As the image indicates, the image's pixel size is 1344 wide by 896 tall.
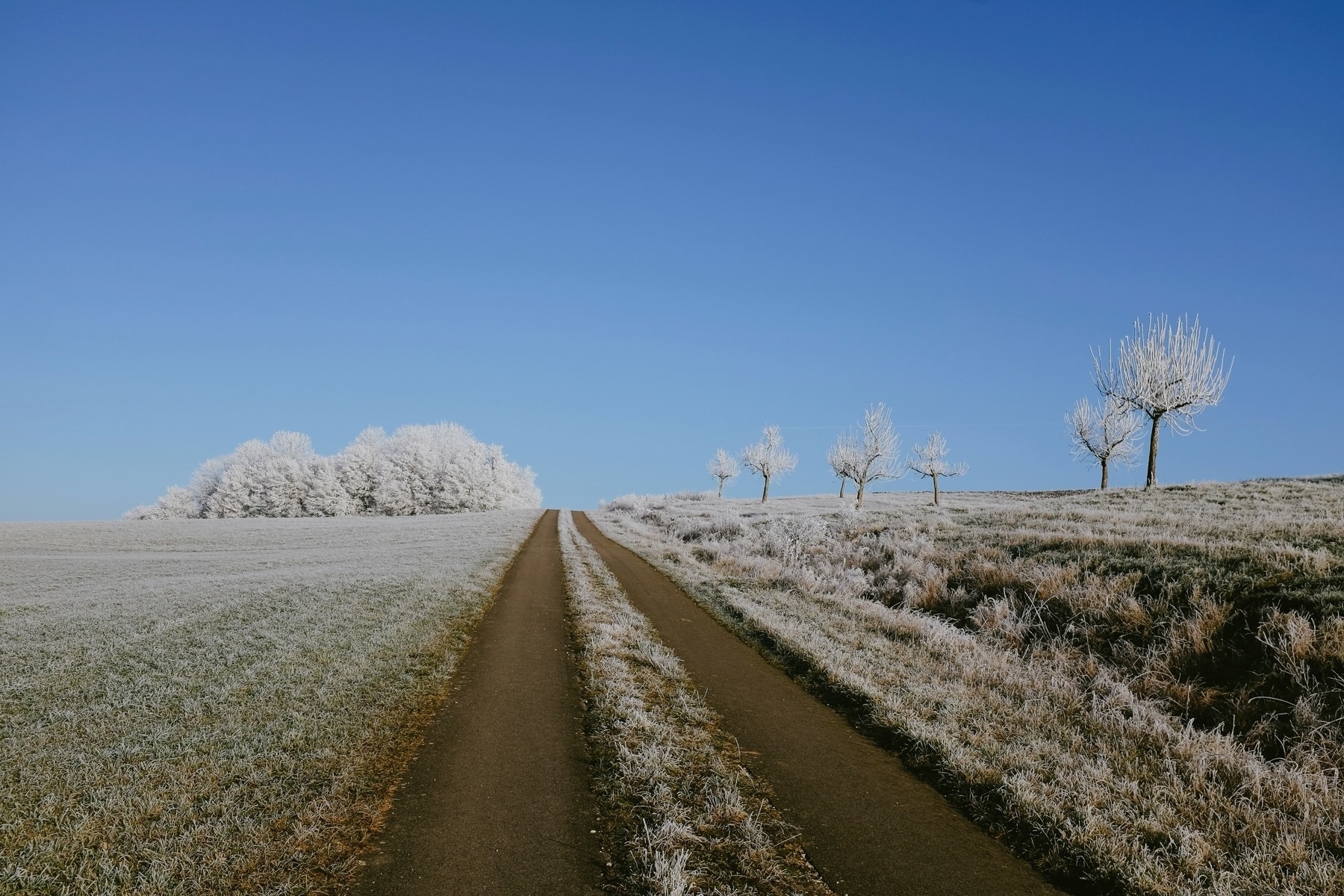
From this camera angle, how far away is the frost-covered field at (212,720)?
5348 mm

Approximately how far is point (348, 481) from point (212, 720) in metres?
91.4

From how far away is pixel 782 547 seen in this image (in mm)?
25625

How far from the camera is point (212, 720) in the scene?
8.38 m

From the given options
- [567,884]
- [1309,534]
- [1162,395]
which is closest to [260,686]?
[567,884]

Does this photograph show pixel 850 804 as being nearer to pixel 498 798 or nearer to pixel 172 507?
pixel 498 798

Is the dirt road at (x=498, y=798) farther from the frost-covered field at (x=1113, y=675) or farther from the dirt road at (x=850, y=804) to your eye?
the frost-covered field at (x=1113, y=675)

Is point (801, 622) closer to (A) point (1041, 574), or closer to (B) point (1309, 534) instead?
(A) point (1041, 574)

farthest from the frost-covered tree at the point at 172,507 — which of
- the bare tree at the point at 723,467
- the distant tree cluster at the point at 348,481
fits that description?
the bare tree at the point at 723,467

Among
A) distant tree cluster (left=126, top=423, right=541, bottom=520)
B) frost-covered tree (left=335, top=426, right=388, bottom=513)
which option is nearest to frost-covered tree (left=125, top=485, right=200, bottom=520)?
distant tree cluster (left=126, top=423, right=541, bottom=520)

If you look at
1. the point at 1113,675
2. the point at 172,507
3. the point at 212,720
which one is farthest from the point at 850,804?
the point at 172,507

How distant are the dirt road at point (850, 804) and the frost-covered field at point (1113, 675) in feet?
1.45

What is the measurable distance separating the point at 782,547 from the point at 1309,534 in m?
15.5

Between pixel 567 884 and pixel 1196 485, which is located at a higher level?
pixel 1196 485

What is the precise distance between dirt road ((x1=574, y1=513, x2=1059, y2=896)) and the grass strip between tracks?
0.30 metres
